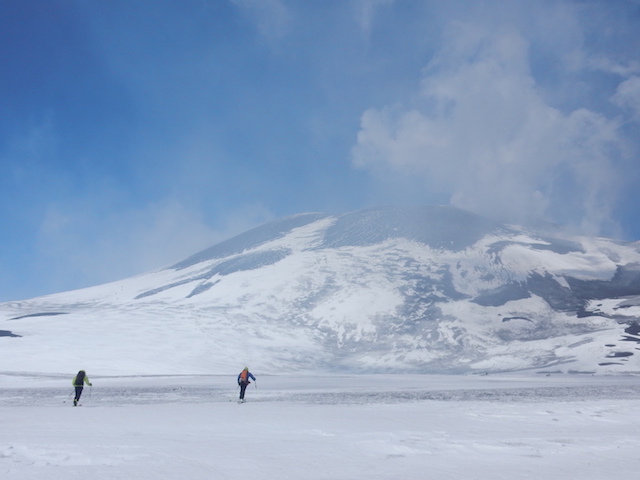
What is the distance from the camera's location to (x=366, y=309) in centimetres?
13212

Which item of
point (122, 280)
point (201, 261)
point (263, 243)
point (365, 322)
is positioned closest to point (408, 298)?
point (365, 322)

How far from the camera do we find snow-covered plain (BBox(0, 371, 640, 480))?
39.8 ft

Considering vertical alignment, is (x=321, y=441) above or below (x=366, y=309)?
below

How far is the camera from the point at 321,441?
16.3 meters

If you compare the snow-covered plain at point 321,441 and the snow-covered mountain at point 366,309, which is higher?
the snow-covered mountain at point 366,309

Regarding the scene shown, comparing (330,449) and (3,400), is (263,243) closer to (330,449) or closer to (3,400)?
(3,400)

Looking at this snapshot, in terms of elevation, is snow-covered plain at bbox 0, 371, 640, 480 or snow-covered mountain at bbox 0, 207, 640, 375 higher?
snow-covered mountain at bbox 0, 207, 640, 375

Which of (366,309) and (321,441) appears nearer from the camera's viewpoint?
(321,441)

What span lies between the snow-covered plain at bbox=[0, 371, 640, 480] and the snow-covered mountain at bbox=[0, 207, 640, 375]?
5277cm

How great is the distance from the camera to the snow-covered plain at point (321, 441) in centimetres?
1212

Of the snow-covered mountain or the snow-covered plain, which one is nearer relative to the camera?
the snow-covered plain

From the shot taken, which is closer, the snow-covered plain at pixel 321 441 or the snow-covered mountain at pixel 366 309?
the snow-covered plain at pixel 321 441

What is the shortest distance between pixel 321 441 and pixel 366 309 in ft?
383

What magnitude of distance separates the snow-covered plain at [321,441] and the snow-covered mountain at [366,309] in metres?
52.8
